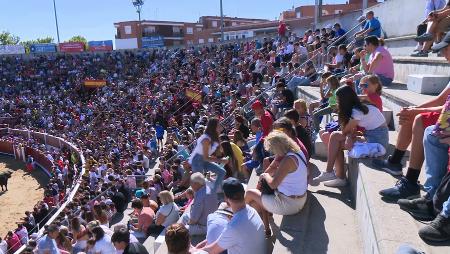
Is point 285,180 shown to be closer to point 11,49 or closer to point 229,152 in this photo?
point 229,152

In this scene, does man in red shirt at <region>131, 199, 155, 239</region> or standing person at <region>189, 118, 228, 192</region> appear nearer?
standing person at <region>189, 118, 228, 192</region>

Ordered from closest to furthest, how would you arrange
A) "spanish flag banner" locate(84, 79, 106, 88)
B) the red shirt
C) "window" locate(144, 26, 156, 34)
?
the red shirt
"spanish flag banner" locate(84, 79, 106, 88)
"window" locate(144, 26, 156, 34)

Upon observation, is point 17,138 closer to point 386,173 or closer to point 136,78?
point 136,78

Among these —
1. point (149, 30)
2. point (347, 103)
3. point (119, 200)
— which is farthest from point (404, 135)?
point (149, 30)

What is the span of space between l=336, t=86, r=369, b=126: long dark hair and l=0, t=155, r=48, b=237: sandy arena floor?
545 inches

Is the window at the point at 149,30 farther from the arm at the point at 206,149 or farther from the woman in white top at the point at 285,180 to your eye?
the woman in white top at the point at 285,180

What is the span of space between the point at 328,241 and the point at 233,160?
316 cm

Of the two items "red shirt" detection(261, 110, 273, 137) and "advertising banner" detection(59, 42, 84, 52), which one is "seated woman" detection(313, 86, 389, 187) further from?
"advertising banner" detection(59, 42, 84, 52)

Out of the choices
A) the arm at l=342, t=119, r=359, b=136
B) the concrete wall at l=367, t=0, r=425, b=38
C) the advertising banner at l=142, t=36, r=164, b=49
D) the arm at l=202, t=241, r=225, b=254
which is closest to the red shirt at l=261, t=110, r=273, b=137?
the arm at l=342, t=119, r=359, b=136

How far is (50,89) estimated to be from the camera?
34.7 m

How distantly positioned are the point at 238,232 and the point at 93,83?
3310cm

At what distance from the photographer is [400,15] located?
451 inches

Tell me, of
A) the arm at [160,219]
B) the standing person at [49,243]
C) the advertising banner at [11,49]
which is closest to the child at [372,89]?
the arm at [160,219]

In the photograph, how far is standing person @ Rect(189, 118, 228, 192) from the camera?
651 cm
